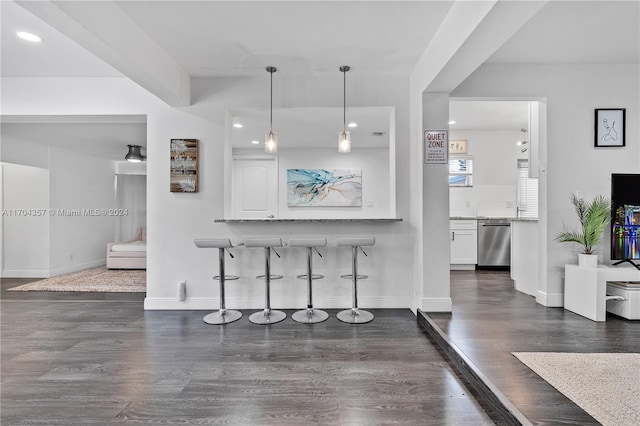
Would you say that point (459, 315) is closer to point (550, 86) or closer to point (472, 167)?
point (550, 86)

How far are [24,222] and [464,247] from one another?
7526 millimetres

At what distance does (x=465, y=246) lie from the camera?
5.48 metres

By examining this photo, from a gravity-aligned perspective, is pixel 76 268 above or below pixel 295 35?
below

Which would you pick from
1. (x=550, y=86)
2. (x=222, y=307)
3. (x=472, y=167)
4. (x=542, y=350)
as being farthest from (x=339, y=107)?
(x=472, y=167)

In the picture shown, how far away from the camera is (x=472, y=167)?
19.6ft

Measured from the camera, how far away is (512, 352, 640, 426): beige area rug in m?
1.59

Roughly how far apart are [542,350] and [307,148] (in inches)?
208

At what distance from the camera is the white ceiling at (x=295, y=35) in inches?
90.8

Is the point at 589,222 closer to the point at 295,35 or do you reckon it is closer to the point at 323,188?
the point at 295,35

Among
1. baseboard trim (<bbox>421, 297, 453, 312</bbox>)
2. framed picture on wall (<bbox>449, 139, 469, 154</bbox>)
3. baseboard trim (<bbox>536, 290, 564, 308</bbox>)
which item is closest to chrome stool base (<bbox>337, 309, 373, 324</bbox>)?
baseboard trim (<bbox>421, 297, 453, 312</bbox>)

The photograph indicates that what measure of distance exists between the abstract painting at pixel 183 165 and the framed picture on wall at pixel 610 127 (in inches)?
172

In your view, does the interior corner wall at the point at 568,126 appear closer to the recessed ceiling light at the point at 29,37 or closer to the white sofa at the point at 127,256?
the recessed ceiling light at the point at 29,37

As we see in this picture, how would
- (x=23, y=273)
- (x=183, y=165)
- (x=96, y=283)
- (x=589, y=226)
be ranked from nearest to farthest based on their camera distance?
(x=589, y=226) < (x=183, y=165) < (x=96, y=283) < (x=23, y=273)

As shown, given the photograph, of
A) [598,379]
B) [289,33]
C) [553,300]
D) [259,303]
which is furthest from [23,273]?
[553,300]
